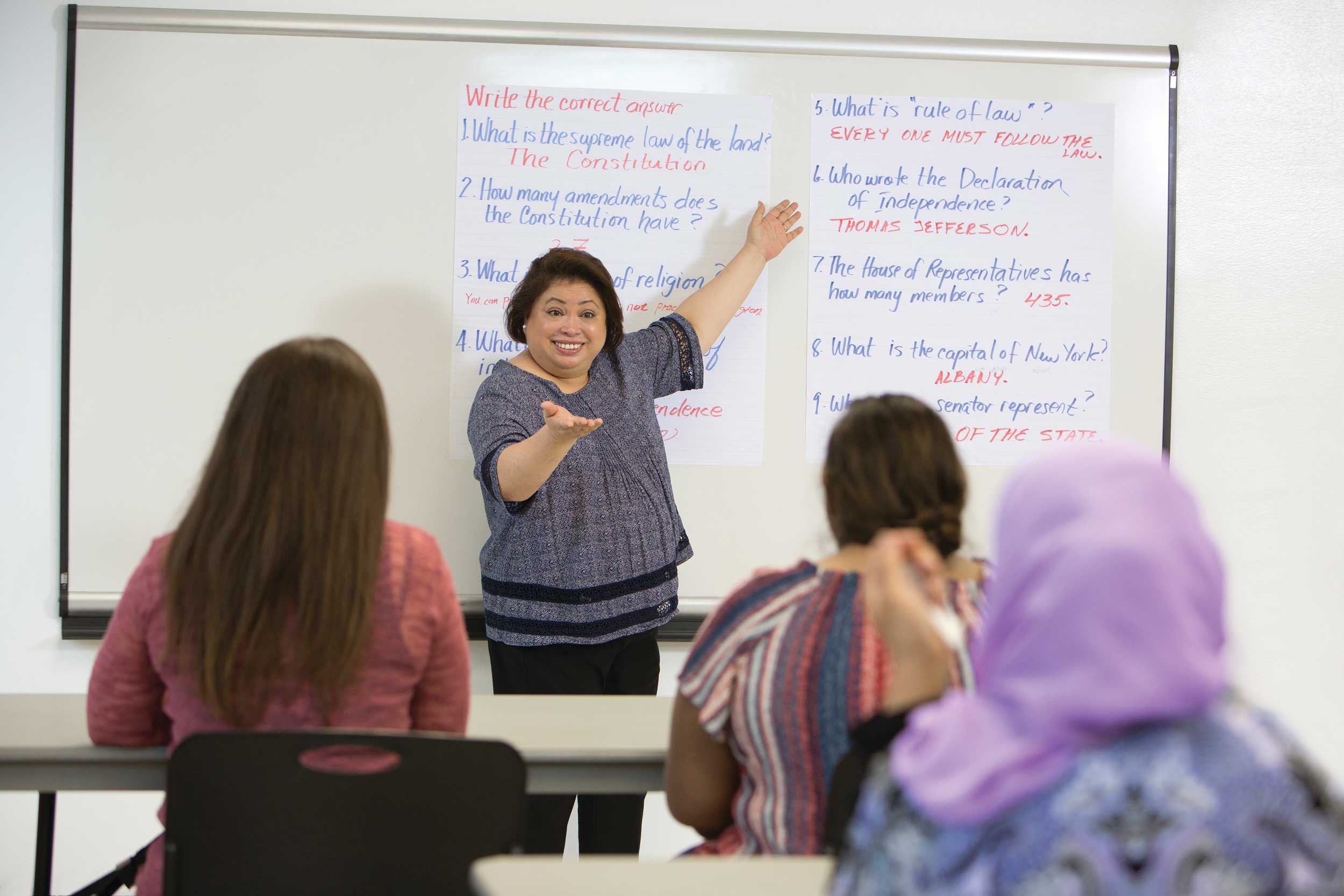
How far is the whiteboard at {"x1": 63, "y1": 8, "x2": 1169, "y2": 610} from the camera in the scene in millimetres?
2555

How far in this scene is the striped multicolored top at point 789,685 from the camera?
123 centimetres

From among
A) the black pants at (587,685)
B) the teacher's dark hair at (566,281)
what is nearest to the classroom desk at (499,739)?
the black pants at (587,685)

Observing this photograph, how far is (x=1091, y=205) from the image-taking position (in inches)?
108

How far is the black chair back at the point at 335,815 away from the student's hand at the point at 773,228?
5.56 ft

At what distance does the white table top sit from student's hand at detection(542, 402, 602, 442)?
511 mm

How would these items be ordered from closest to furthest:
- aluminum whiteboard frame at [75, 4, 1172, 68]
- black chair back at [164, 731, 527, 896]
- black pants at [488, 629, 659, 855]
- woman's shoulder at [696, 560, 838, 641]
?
1. black chair back at [164, 731, 527, 896]
2. woman's shoulder at [696, 560, 838, 641]
3. black pants at [488, 629, 659, 855]
4. aluminum whiteboard frame at [75, 4, 1172, 68]

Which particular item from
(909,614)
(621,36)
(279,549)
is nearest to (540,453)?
(279,549)

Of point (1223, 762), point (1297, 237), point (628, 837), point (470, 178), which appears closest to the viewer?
point (1223, 762)

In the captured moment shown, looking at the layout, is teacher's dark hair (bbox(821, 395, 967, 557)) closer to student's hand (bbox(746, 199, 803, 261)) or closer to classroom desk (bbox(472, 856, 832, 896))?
classroom desk (bbox(472, 856, 832, 896))

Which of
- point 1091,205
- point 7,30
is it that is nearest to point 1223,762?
point 1091,205

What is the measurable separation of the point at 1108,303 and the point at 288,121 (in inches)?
85.2

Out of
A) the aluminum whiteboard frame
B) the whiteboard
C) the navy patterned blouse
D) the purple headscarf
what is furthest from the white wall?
the purple headscarf

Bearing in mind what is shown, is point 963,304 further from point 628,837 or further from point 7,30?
point 7,30

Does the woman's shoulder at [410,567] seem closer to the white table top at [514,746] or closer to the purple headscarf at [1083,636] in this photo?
the white table top at [514,746]
